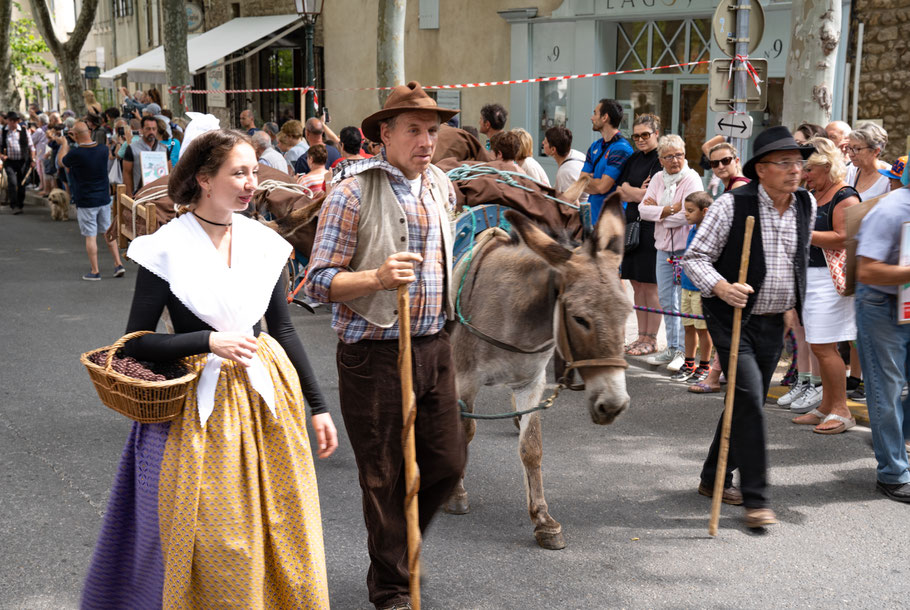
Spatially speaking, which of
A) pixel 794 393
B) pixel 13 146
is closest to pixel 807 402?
pixel 794 393

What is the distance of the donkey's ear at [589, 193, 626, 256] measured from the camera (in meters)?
4.47

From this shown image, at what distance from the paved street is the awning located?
1753 centimetres

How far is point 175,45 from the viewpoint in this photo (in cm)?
2050

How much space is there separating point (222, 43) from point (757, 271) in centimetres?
2256

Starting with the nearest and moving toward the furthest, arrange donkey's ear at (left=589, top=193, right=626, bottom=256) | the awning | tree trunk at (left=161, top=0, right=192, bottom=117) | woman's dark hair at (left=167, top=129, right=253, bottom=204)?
woman's dark hair at (left=167, top=129, right=253, bottom=204)
donkey's ear at (left=589, top=193, right=626, bottom=256)
tree trunk at (left=161, top=0, right=192, bottom=117)
the awning

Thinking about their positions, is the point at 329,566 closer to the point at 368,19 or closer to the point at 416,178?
the point at 416,178

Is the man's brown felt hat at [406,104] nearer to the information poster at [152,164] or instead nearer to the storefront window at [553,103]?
the information poster at [152,164]

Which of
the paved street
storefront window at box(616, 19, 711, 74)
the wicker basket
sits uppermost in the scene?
storefront window at box(616, 19, 711, 74)

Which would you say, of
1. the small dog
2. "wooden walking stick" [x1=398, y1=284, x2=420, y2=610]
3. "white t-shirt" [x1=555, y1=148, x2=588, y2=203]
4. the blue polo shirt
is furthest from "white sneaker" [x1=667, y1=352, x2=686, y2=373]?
the small dog

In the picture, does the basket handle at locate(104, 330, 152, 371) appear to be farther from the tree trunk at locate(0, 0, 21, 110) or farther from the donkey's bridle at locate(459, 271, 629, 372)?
the tree trunk at locate(0, 0, 21, 110)

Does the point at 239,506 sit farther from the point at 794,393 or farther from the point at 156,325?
the point at 794,393

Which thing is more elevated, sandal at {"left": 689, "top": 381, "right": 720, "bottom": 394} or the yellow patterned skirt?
the yellow patterned skirt

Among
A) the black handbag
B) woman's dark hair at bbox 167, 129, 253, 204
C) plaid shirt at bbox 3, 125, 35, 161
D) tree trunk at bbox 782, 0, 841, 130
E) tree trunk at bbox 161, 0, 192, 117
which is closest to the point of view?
woman's dark hair at bbox 167, 129, 253, 204

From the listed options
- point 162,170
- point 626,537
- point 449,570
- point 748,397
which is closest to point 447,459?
point 449,570
